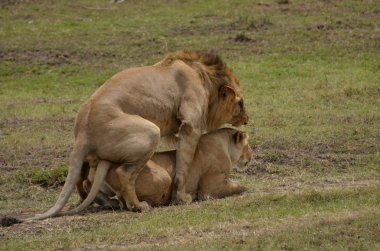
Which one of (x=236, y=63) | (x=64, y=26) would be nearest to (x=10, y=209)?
(x=236, y=63)

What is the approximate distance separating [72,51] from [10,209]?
8.66 meters

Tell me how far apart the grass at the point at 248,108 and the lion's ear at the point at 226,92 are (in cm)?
92

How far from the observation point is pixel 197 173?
10.1 m

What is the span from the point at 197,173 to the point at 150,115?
0.72 m

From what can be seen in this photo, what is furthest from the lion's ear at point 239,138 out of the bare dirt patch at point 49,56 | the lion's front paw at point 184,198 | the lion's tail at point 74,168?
the bare dirt patch at point 49,56

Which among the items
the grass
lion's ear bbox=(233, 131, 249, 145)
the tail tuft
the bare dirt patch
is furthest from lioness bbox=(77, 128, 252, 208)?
the bare dirt patch

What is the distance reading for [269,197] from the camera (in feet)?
31.0

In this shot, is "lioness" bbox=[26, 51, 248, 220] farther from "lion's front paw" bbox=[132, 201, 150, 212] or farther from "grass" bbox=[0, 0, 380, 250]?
"grass" bbox=[0, 0, 380, 250]

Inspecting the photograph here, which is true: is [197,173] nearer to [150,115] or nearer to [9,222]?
[150,115]

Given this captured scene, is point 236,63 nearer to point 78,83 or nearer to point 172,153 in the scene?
point 78,83

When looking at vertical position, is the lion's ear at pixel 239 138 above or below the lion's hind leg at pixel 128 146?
below

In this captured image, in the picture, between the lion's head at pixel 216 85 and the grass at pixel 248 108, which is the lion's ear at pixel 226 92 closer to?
the lion's head at pixel 216 85

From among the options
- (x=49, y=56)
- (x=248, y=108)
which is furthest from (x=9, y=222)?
(x=49, y=56)

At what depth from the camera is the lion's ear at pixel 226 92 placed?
1048cm
